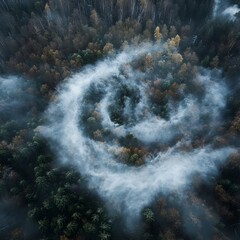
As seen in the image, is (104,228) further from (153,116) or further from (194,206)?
(153,116)

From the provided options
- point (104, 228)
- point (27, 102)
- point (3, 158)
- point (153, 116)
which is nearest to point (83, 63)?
point (27, 102)

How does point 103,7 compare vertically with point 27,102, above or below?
above

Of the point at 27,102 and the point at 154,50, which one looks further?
the point at 154,50

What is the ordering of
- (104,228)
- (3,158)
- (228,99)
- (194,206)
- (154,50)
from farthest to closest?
(154,50), (228,99), (3,158), (194,206), (104,228)

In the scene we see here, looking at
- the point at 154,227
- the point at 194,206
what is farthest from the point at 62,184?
the point at 194,206

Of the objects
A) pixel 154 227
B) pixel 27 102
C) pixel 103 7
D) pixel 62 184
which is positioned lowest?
pixel 154 227

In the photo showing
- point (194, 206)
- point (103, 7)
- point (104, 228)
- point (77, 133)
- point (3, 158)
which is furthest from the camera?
point (103, 7)

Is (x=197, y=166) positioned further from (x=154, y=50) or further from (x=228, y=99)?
(x=154, y=50)
